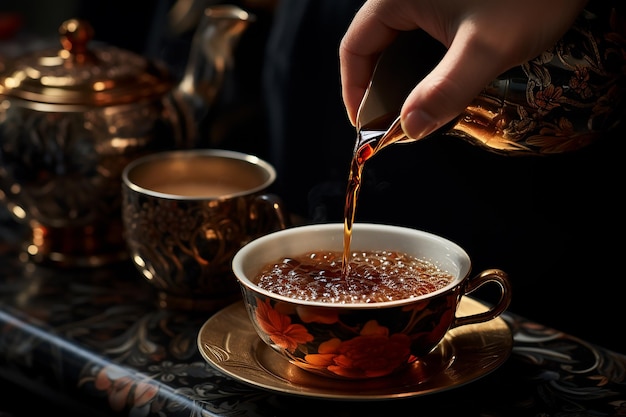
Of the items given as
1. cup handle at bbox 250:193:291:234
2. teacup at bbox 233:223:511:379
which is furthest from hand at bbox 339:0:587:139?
cup handle at bbox 250:193:291:234

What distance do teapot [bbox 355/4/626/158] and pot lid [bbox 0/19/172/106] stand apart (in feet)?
1.15

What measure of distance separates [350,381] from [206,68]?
1.55 feet

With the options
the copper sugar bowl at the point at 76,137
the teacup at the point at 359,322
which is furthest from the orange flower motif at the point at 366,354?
the copper sugar bowl at the point at 76,137

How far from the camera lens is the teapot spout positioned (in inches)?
39.3

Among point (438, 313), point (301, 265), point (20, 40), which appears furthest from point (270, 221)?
point (20, 40)

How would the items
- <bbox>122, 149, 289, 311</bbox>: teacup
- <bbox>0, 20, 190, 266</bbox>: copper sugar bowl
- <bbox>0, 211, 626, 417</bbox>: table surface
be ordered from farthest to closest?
<bbox>0, 20, 190, 266</bbox>: copper sugar bowl
<bbox>122, 149, 289, 311</bbox>: teacup
<bbox>0, 211, 626, 417</bbox>: table surface

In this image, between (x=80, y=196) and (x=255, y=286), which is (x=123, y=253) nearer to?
(x=80, y=196)

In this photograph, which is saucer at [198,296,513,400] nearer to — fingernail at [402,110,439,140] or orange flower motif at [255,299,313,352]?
orange flower motif at [255,299,313,352]

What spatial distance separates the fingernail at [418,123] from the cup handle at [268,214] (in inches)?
9.6

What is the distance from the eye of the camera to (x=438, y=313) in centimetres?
65

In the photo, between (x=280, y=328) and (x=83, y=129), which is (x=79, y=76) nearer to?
(x=83, y=129)

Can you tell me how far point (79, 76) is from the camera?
3.04 feet

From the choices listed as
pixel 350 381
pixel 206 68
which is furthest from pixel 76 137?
pixel 350 381

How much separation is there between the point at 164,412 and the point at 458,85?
0.34 meters
